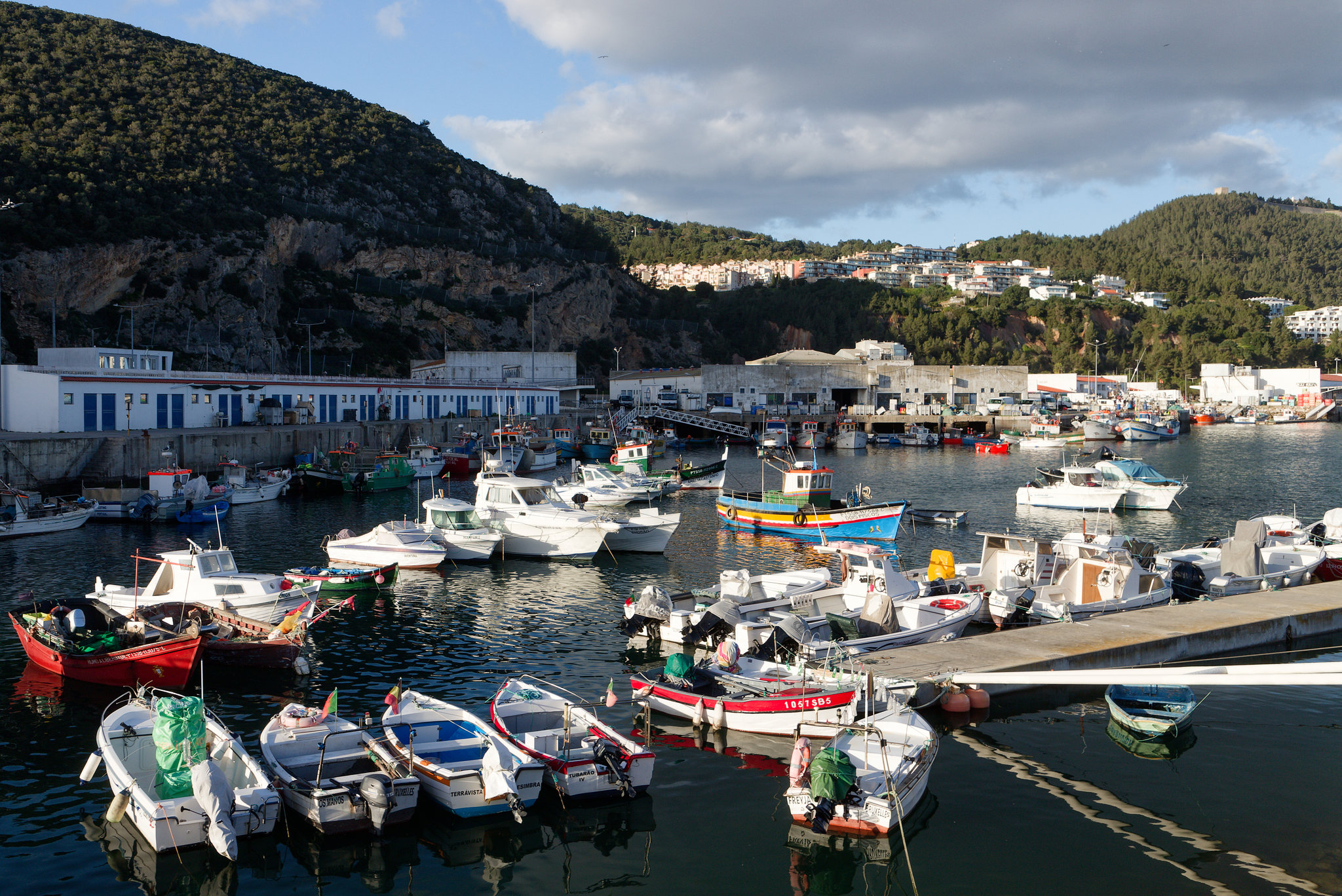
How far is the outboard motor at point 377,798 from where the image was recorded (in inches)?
495

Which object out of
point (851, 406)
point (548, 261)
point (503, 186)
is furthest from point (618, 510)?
point (503, 186)

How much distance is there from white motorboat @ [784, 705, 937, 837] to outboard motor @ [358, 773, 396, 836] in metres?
5.61

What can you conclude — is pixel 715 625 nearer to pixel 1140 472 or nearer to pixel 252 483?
pixel 252 483

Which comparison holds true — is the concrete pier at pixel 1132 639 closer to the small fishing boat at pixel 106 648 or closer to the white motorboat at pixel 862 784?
the white motorboat at pixel 862 784

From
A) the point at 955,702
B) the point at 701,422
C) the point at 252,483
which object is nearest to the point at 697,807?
the point at 955,702

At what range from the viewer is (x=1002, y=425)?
104 m

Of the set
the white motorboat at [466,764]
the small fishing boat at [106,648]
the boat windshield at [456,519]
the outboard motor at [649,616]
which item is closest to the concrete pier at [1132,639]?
the outboard motor at [649,616]

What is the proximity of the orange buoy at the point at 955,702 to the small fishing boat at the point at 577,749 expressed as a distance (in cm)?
651

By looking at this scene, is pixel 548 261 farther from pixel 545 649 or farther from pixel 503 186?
pixel 545 649

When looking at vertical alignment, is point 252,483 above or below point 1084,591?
below

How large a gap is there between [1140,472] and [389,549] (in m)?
39.8

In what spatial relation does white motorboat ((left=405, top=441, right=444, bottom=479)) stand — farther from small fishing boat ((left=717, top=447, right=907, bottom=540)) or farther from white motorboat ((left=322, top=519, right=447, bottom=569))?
white motorboat ((left=322, top=519, right=447, bottom=569))

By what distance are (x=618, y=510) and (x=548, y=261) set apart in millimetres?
94663

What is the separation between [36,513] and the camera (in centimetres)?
3712
